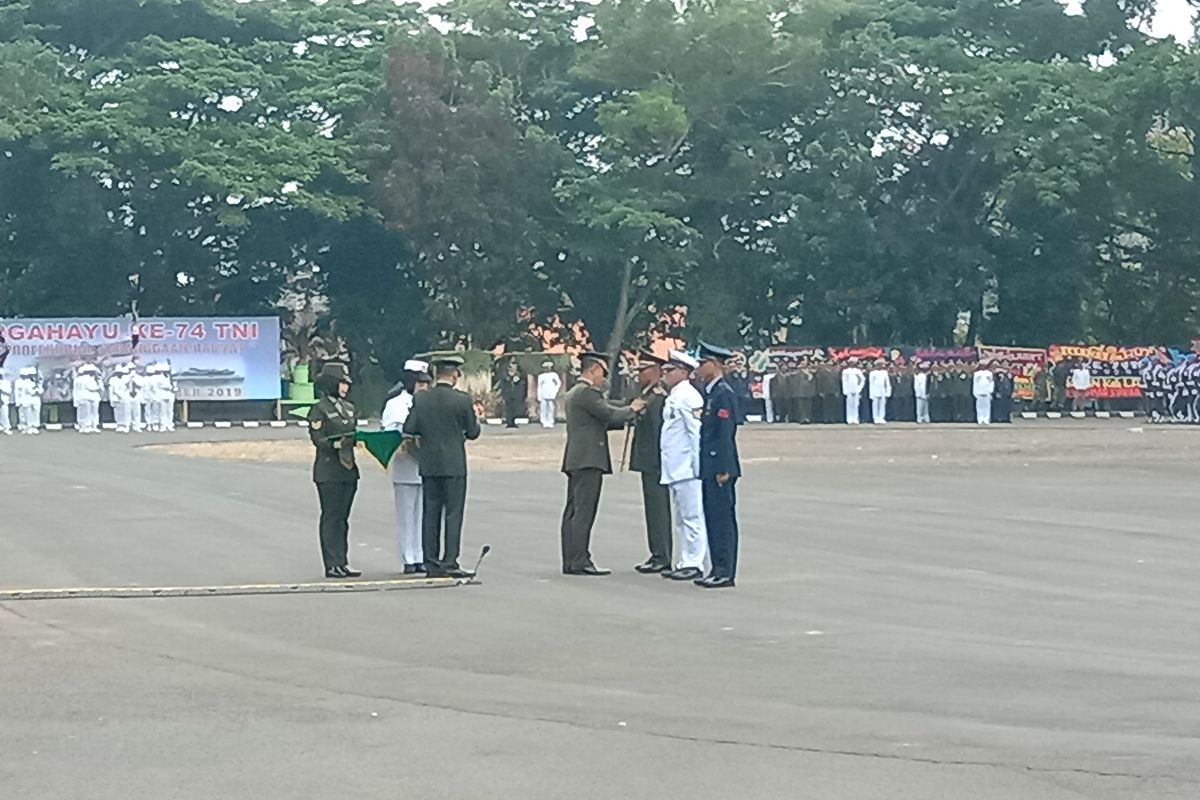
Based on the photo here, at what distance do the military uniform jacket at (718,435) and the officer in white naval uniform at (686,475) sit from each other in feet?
0.73

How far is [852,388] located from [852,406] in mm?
580

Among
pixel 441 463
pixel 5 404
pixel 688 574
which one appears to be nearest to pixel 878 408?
pixel 5 404

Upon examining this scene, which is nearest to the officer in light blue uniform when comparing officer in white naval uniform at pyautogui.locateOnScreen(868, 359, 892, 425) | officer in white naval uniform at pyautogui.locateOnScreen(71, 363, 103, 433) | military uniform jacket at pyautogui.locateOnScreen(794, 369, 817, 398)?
officer in white naval uniform at pyautogui.locateOnScreen(71, 363, 103, 433)

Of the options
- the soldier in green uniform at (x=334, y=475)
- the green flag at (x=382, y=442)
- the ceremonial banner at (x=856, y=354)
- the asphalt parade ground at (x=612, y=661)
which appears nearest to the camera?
the asphalt parade ground at (x=612, y=661)

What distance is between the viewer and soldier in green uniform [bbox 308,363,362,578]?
636 inches

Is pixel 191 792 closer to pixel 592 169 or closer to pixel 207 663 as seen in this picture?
pixel 207 663

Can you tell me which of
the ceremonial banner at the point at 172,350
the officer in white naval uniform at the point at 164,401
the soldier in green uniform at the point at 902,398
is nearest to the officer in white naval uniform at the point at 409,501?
the officer in white naval uniform at the point at 164,401

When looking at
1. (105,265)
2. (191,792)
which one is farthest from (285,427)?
(191,792)

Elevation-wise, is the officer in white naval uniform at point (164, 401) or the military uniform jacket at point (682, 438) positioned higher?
the officer in white naval uniform at point (164, 401)

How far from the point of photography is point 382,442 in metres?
16.4

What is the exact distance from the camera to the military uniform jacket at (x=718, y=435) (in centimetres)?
1567

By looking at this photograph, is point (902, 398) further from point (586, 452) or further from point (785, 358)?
point (586, 452)

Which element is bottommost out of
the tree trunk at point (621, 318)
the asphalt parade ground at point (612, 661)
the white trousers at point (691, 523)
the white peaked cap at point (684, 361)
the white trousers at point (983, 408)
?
the asphalt parade ground at point (612, 661)

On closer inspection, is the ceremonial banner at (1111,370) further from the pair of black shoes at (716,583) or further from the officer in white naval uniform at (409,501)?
the pair of black shoes at (716,583)
